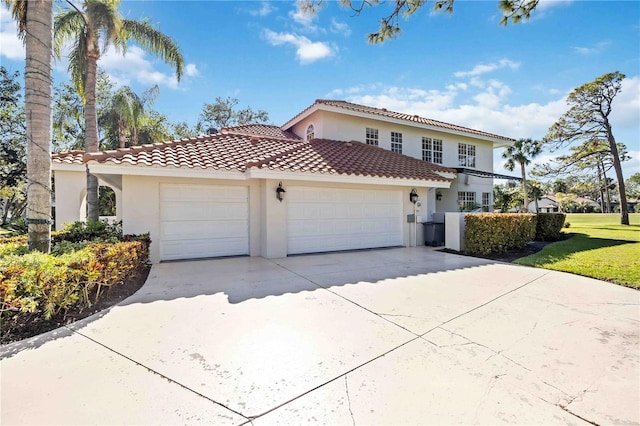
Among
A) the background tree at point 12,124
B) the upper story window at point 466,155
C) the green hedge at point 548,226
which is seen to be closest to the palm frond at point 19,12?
the background tree at point 12,124

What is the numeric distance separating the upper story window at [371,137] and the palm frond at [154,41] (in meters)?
9.88

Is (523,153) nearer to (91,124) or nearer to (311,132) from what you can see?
(311,132)

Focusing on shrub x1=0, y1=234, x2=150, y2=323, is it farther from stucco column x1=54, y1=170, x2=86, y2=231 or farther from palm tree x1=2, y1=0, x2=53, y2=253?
stucco column x1=54, y1=170, x2=86, y2=231

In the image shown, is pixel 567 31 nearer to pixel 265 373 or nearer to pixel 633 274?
pixel 633 274

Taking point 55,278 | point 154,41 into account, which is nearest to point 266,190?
point 55,278

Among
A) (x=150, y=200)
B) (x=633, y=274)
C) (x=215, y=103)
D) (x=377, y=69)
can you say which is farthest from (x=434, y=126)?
(x=215, y=103)

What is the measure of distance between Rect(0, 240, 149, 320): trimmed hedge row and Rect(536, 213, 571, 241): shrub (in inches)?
692

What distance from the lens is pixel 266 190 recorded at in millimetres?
9672

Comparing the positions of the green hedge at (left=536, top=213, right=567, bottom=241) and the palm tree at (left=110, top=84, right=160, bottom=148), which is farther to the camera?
the palm tree at (left=110, top=84, right=160, bottom=148)

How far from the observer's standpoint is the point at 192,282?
664 centimetres

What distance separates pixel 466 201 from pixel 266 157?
1413 centimetres

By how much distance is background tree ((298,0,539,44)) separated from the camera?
5309 mm

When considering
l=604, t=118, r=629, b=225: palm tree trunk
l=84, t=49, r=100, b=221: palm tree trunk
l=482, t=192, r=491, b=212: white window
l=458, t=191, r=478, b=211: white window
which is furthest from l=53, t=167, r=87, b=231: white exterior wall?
l=604, t=118, r=629, b=225: palm tree trunk

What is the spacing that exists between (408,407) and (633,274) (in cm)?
874
